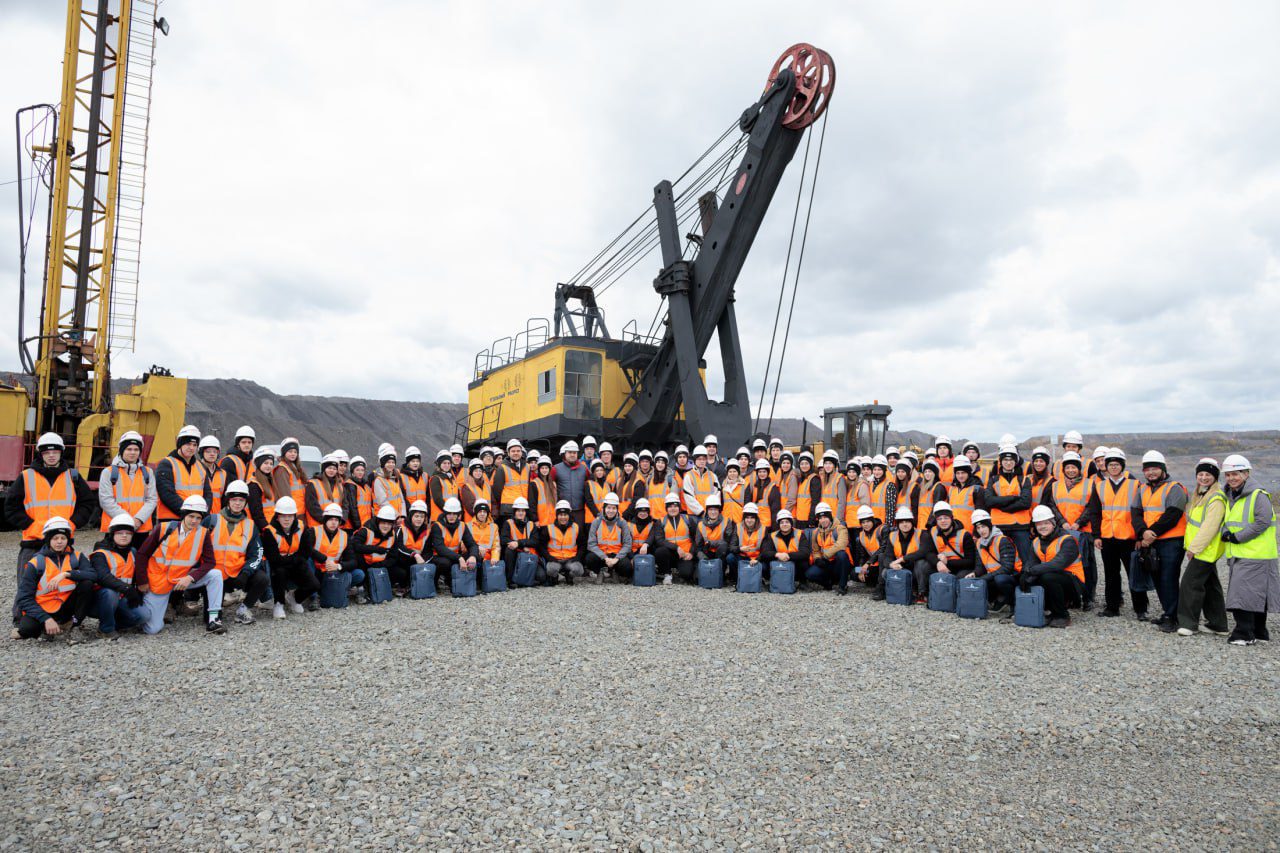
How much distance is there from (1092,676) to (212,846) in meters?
5.50

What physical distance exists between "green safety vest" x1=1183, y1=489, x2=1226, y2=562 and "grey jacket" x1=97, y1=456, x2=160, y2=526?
9.25 meters

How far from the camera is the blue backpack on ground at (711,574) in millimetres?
9297

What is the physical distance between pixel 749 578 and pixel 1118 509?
379 centimetres

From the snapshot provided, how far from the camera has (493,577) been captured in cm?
871

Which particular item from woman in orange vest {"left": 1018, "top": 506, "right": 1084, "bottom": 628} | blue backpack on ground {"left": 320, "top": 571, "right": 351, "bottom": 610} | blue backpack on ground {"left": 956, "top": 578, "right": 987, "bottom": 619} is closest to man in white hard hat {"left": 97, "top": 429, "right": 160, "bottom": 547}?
blue backpack on ground {"left": 320, "top": 571, "right": 351, "bottom": 610}

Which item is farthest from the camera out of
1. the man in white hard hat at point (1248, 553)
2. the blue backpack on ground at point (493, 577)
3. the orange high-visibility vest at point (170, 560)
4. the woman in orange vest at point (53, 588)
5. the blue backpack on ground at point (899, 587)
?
the blue backpack on ground at point (493, 577)

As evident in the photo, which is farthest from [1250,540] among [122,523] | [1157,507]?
[122,523]

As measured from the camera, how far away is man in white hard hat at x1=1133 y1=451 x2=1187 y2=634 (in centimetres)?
704

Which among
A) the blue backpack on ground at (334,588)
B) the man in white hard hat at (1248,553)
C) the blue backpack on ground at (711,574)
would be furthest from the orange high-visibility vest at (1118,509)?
the blue backpack on ground at (334,588)

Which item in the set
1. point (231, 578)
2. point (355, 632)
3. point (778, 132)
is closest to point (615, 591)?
point (355, 632)

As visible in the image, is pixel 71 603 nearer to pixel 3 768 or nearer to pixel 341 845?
pixel 3 768

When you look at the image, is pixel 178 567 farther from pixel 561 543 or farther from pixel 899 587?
pixel 899 587

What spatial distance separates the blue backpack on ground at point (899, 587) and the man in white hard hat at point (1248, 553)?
2.72 m

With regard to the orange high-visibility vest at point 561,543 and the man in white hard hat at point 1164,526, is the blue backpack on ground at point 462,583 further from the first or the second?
the man in white hard hat at point 1164,526
